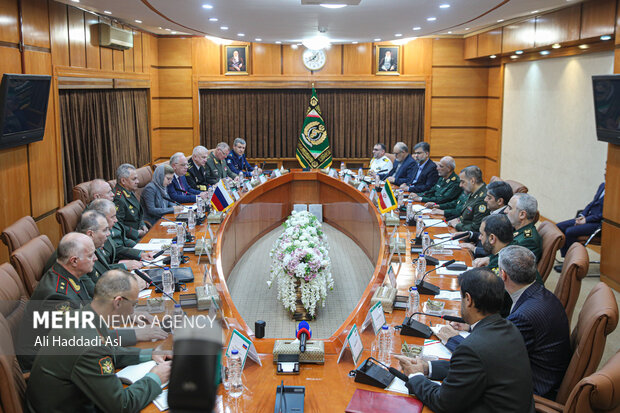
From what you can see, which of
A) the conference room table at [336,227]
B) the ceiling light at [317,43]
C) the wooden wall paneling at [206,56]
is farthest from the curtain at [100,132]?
the ceiling light at [317,43]

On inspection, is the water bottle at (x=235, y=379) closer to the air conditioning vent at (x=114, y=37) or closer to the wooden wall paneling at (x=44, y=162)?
the wooden wall paneling at (x=44, y=162)

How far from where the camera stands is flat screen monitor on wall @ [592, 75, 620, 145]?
16.6 feet

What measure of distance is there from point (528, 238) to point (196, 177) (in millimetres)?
4677

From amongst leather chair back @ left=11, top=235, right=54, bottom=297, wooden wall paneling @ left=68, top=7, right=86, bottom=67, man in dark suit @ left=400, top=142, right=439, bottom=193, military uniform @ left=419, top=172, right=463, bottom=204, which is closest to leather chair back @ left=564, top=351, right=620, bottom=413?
leather chair back @ left=11, top=235, right=54, bottom=297

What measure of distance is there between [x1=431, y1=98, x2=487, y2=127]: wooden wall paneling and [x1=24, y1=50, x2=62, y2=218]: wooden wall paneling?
6.57 metres

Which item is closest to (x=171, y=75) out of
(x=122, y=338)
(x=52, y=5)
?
(x=52, y=5)

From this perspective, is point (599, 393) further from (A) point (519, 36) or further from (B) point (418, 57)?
(B) point (418, 57)

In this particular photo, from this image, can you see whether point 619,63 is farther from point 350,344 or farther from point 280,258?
point 350,344

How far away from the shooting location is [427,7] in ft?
18.1

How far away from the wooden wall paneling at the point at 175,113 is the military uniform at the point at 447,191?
5088 millimetres

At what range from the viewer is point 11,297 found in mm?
2924

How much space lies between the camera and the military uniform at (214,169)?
780cm

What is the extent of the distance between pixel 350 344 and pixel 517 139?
7491 mm

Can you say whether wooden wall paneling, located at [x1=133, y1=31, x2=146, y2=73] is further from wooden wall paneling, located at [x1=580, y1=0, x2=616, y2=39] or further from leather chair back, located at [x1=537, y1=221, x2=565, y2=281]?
leather chair back, located at [x1=537, y1=221, x2=565, y2=281]
